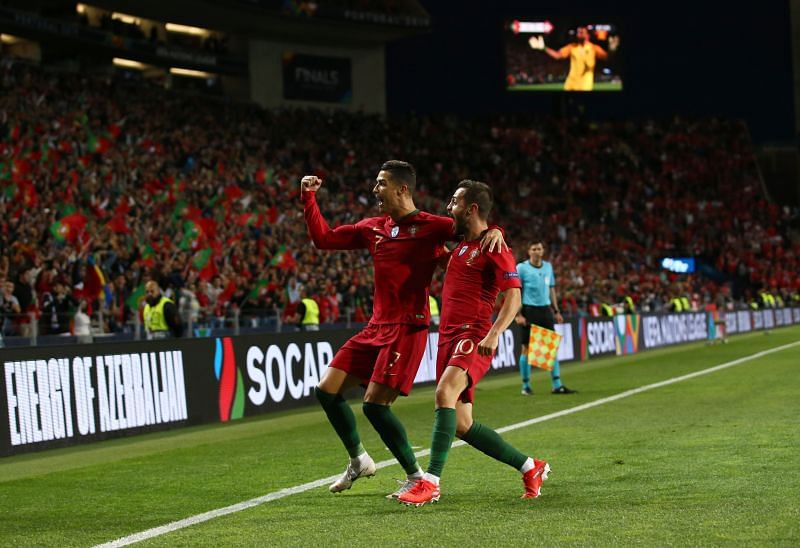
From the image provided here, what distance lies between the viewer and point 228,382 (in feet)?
49.8

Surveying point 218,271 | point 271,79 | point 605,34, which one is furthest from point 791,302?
point 218,271

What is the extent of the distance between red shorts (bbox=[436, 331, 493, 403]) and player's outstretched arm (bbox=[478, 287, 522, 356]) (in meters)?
0.09

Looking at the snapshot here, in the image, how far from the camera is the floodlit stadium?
300 inches

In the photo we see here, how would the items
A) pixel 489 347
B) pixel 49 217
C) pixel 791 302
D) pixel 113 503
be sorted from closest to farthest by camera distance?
pixel 489 347 < pixel 113 503 < pixel 49 217 < pixel 791 302

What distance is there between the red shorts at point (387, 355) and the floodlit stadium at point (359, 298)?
0.02 meters

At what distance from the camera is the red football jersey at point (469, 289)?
25.2 feet

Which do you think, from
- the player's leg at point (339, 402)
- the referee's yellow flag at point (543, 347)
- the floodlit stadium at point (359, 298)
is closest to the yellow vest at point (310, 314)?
the floodlit stadium at point (359, 298)

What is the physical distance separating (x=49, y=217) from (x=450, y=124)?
3494cm

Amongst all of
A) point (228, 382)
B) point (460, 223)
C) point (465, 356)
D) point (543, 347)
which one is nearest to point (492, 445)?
point (465, 356)

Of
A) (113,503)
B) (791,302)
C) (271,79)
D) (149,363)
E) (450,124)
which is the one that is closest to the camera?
(113,503)

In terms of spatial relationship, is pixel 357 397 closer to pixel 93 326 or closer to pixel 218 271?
pixel 93 326

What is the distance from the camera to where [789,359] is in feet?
83.2

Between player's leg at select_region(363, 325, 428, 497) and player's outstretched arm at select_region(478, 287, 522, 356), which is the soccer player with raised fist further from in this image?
player's outstretched arm at select_region(478, 287, 522, 356)

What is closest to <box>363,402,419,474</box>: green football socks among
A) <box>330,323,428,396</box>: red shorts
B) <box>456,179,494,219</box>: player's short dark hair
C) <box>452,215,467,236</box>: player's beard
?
<box>330,323,428,396</box>: red shorts
